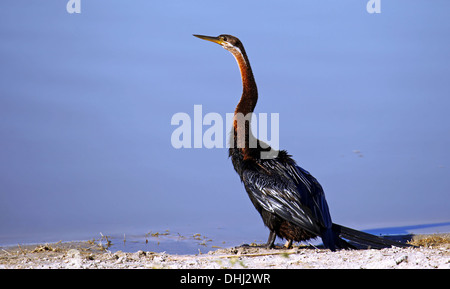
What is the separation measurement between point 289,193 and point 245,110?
3.90 feet

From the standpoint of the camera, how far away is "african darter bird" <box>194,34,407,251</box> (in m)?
6.19

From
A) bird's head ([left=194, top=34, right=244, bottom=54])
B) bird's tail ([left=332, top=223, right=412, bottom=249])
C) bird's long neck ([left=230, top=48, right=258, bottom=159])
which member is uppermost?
bird's head ([left=194, top=34, right=244, bottom=54])

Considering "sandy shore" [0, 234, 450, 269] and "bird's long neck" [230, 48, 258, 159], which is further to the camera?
"bird's long neck" [230, 48, 258, 159]

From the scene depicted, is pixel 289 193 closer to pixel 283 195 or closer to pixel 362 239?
pixel 283 195

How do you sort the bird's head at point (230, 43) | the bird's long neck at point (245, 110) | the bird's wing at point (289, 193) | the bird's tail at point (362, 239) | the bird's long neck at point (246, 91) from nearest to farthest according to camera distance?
the bird's wing at point (289, 193) < the bird's tail at point (362, 239) < the bird's long neck at point (245, 110) < the bird's long neck at point (246, 91) < the bird's head at point (230, 43)

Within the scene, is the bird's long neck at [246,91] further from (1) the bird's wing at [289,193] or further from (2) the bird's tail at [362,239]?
(2) the bird's tail at [362,239]

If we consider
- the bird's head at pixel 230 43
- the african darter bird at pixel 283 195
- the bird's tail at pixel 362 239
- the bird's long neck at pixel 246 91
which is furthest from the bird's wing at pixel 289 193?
the bird's head at pixel 230 43

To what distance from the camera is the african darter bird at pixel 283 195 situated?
619 centimetres

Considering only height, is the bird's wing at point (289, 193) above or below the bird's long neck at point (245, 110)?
below

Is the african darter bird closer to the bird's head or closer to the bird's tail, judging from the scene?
the bird's tail

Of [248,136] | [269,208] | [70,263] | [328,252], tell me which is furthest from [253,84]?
[70,263]

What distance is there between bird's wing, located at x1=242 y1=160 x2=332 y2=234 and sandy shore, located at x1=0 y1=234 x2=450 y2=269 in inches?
12.8

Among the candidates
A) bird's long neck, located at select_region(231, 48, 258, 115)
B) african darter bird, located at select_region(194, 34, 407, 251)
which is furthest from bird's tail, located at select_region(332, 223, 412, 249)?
bird's long neck, located at select_region(231, 48, 258, 115)
